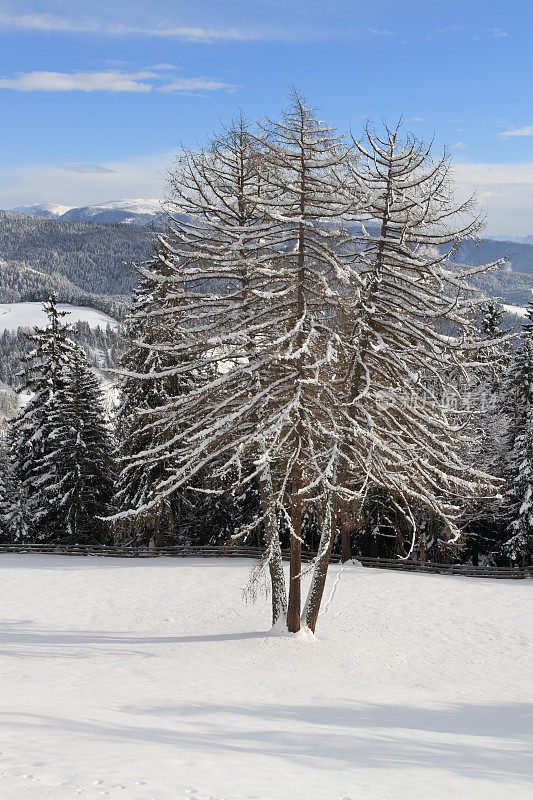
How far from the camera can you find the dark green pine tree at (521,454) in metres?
28.5

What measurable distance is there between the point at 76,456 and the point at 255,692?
66.8ft

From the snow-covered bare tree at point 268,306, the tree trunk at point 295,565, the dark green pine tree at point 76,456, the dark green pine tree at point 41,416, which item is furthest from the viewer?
the dark green pine tree at point 41,416

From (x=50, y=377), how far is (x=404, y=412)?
21.8 m

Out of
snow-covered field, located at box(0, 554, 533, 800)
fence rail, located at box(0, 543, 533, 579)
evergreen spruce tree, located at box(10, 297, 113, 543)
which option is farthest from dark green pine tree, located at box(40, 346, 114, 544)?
snow-covered field, located at box(0, 554, 533, 800)

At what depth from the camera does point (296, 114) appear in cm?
1121

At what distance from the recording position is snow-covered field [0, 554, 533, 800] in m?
6.26

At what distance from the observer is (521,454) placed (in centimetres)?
2894

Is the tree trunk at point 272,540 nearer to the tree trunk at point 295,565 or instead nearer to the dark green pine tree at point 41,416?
the tree trunk at point 295,565

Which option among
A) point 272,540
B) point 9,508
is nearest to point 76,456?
point 9,508

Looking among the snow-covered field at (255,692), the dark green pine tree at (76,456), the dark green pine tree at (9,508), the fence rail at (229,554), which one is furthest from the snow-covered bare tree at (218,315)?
the dark green pine tree at (9,508)

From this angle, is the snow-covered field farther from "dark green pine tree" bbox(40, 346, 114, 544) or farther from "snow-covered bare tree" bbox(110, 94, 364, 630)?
"dark green pine tree" bbox(40, 346, 114, 544)

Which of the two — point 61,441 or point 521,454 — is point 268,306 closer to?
point 61,441

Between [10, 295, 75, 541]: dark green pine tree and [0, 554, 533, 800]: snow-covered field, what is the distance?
7.52m

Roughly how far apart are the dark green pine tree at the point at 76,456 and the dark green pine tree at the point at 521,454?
65.3ft
